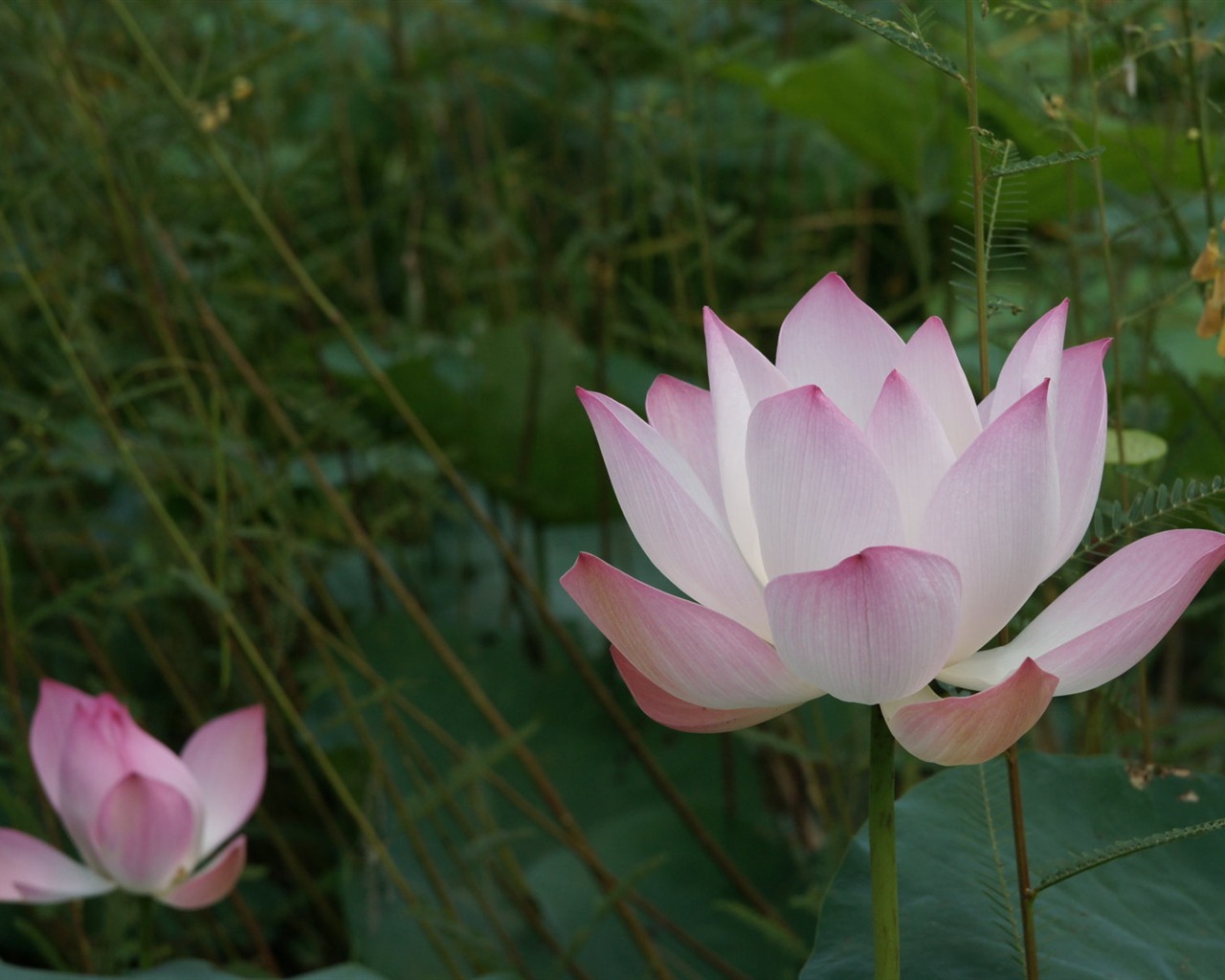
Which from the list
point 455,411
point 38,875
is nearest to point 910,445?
point 38,875

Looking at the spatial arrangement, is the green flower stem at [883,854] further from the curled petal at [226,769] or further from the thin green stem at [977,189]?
the curled petal at [226,769]

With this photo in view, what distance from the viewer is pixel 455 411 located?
1.14 metres

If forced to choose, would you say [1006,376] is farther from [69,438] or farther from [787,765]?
[787,765]

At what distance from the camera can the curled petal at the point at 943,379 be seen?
37 centimetres

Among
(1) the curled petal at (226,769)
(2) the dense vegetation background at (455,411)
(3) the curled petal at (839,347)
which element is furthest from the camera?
(2) the dense vegetation background at (455,411)

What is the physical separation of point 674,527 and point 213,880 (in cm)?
36

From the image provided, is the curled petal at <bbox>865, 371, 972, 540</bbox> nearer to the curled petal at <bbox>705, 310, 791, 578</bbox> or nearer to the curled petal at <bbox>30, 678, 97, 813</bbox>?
the curled petal at <bbox>705, 310, 791, 578</bbox>

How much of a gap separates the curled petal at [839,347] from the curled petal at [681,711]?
4.3 inches

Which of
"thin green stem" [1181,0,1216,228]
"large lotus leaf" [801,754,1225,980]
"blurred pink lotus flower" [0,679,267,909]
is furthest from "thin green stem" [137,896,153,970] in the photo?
"thin green stem" [1181,0,1216,228]

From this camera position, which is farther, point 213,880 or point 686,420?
point 213,880

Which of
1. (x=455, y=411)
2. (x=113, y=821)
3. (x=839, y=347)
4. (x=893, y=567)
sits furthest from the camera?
(x=455, y=411)

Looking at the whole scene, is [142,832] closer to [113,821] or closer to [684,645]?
[113,821]

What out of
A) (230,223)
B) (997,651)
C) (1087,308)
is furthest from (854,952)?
(230,223)

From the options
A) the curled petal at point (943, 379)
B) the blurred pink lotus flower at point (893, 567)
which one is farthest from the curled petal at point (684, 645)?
the curled petal at point (943, 379)
